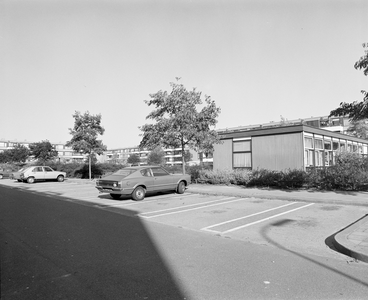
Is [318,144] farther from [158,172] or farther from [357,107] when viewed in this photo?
[158,172]

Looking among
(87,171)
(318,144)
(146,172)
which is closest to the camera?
(146,172)

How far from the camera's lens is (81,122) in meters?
25.9

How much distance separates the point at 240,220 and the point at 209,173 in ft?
34.1

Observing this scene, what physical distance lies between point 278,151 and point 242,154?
8.96 ft

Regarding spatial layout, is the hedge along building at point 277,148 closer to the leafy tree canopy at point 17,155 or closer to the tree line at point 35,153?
the tree line at point 35,153

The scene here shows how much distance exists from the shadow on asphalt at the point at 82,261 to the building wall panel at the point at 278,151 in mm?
13736

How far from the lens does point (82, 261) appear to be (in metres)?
4.75

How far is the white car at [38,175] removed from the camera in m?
25.0

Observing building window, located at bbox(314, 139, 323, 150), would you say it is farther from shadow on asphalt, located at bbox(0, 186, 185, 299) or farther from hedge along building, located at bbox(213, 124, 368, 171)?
shadow on asphalt, located at bbox(0, 186, 185, 299)

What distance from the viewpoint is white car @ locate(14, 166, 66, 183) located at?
25.0 meters

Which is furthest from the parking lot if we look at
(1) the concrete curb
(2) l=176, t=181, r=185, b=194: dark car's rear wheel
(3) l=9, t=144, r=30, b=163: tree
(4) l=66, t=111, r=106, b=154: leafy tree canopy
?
(3) l=9, t=144, r=30, b=163: tree

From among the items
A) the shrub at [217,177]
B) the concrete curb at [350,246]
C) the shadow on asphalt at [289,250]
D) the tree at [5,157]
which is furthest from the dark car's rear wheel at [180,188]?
the tree at [5,157]

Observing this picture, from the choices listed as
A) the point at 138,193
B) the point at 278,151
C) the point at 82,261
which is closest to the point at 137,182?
the point at 138,193

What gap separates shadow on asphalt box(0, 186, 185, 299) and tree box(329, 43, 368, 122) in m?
8.27
